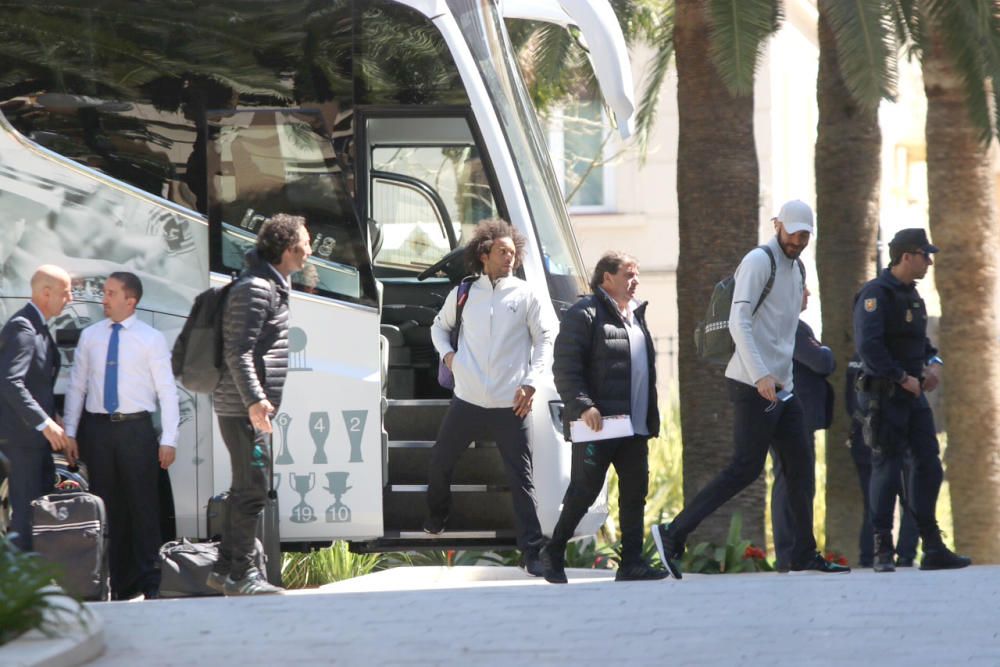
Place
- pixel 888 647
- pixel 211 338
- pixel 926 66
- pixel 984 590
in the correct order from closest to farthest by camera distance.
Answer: pixel 888 647 → pixel 984 590 → pixel 211 338 → pixel 926 66

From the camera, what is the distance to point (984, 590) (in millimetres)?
6887

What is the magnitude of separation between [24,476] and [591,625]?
3.20 meters

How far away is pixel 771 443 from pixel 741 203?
2.67m

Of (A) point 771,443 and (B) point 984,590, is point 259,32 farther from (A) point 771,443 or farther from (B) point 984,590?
(B) point 984,590

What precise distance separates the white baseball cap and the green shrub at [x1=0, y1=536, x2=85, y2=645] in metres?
3.84

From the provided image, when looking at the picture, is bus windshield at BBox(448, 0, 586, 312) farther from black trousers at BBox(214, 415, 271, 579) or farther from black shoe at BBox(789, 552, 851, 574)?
black trousers at BBox(214, 415, 271, 579)

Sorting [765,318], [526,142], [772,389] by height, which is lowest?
[772,389]

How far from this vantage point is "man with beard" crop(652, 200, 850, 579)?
799cm

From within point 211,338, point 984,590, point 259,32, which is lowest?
point 984,590

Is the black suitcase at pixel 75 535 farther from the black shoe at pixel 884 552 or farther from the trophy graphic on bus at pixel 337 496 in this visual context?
the black shoe at pixel 884 552

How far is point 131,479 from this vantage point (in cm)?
809

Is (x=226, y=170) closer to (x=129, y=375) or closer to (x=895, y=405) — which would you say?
(x=129, y=375)

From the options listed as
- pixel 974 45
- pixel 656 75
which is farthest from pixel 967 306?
pixel 656 75

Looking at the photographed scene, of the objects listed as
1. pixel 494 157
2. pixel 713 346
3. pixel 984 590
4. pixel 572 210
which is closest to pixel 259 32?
pixel 494 157
